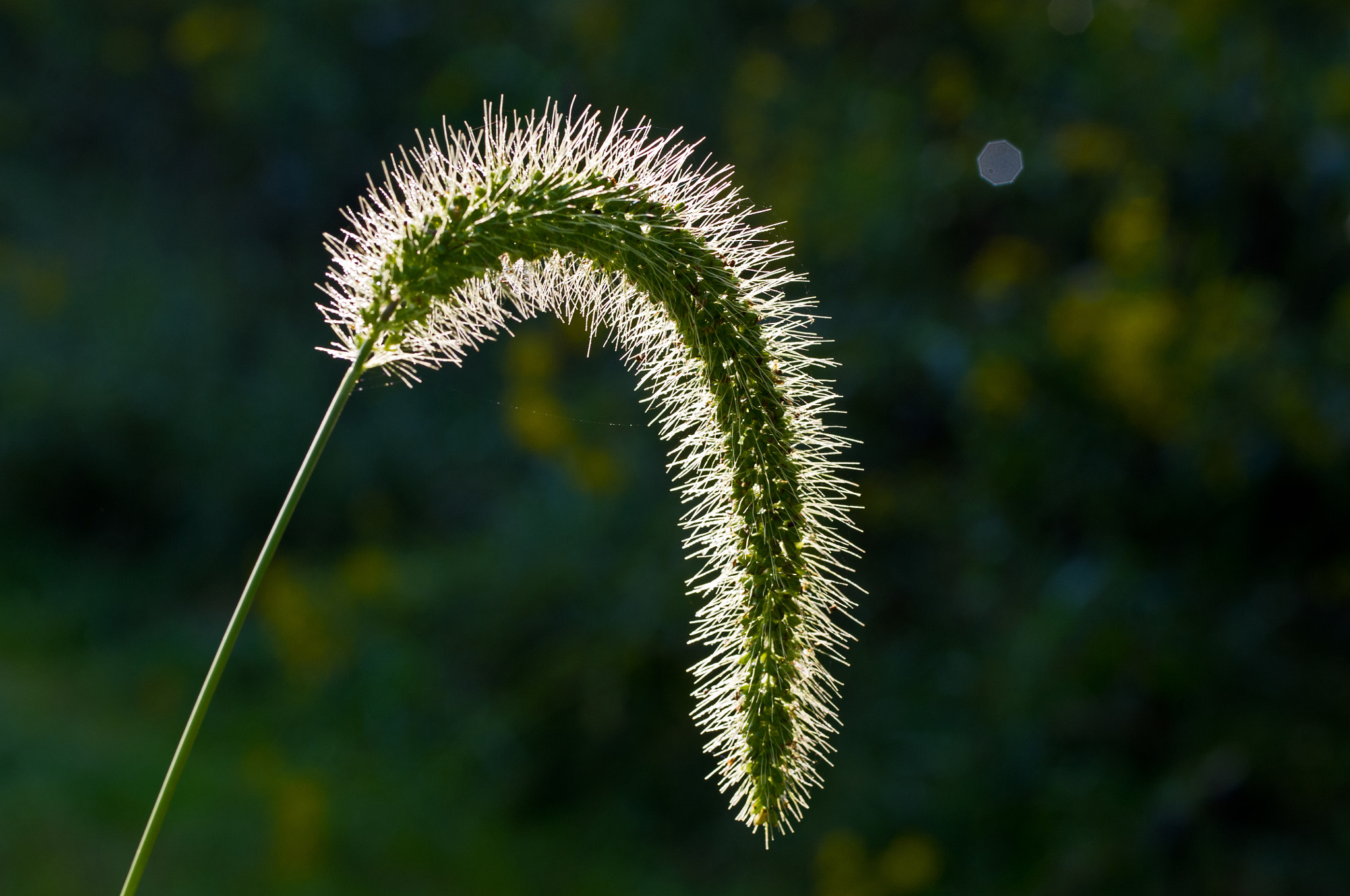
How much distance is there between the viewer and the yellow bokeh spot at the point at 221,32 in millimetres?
5844

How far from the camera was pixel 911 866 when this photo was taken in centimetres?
332

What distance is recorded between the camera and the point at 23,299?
19.2 ft

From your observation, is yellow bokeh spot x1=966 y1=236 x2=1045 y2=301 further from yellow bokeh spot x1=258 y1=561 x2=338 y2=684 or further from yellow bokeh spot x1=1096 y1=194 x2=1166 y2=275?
yellow bokeh spot x1=258 y1=561 x2=338 y2=684

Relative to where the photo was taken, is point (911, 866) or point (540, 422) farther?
point (540, 422)

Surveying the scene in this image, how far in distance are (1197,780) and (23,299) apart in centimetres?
549

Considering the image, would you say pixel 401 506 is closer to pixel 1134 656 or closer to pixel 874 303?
pixel 874 303

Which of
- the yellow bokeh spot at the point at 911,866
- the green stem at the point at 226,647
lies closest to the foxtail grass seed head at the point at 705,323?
the green stem at the point at 226,647

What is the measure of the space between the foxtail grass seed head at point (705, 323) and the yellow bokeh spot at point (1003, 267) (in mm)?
2859

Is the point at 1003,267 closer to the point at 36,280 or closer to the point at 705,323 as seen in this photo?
the point at 705,323

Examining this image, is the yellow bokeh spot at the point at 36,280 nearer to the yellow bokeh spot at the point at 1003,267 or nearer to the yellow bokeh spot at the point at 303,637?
the yellow bokeh spot at the point at 303,637

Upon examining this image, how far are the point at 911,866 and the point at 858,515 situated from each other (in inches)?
47.4

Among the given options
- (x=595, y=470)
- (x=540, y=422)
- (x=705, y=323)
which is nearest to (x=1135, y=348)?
(x=595, y=470)

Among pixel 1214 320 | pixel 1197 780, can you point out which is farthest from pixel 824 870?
pixel 1214 320

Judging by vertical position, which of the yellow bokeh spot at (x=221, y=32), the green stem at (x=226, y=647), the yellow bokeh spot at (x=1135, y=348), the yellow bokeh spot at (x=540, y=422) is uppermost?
the yellow bokeh spot at (x=221, y=32)
